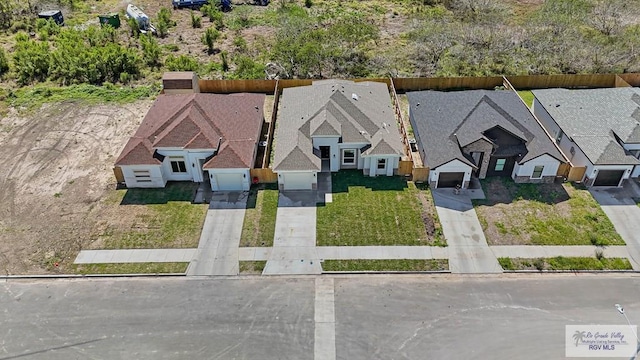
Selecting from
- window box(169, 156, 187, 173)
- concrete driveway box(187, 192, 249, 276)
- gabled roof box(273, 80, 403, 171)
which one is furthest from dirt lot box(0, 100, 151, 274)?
gabled roof box(273, 80, 403, 171)

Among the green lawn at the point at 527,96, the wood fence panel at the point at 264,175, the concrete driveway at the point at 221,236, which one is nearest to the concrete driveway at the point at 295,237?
the wood fence panel at the point at 264,175

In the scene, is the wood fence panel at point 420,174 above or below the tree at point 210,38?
below

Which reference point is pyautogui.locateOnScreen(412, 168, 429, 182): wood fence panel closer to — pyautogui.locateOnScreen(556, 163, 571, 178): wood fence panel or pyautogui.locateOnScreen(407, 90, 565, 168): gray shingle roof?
pyautogui.locateOnScreen(407, 90, 565, 168): gray shingle roof

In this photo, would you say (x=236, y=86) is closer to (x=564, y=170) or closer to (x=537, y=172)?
(x=537, y=172)

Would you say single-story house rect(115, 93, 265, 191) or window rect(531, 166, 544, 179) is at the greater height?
single-story house rect(115, 93, 265, 191)

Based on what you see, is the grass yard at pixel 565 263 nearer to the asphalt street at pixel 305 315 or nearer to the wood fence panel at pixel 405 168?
the asphalt street at pixel 305 315
